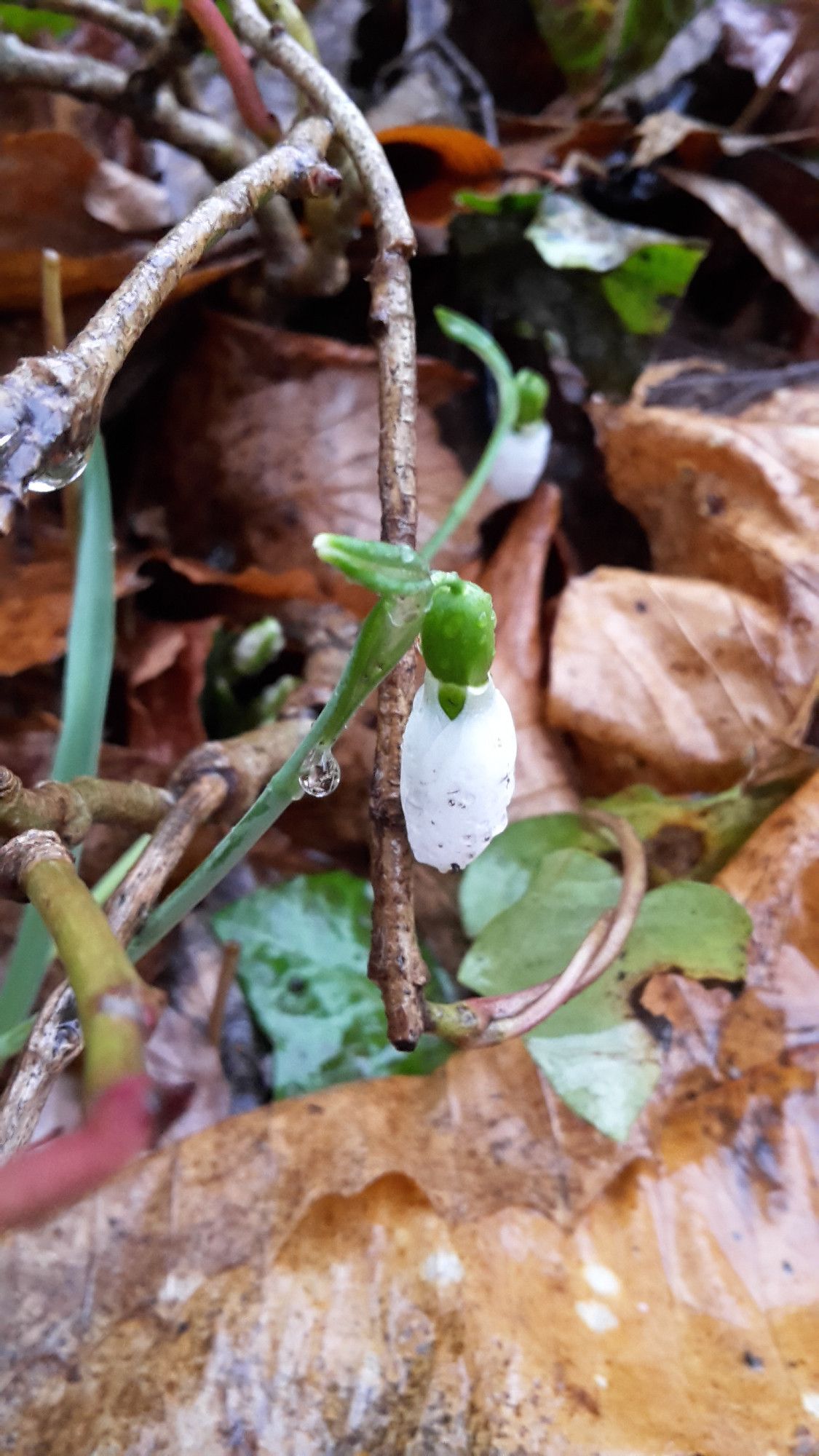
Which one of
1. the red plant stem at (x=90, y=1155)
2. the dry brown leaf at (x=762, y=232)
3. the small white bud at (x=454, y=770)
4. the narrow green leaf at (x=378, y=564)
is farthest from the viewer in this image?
the dry brown leaf at (x=762, y=232)

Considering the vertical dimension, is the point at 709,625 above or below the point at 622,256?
Answer: below

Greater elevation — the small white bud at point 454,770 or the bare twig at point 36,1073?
the small white bud at point 454,770

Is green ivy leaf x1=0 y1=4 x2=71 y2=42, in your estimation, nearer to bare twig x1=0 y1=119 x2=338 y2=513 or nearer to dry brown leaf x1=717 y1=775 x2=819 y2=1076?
bare twig x1=0 y1=119 x2=338 y2=513

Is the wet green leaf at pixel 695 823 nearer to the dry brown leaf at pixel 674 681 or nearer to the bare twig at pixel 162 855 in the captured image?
the dry brown leaf at pixel 674 681

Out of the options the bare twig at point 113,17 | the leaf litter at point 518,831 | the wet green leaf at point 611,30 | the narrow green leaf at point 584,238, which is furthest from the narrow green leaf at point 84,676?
the wet green leaf at point 611,30

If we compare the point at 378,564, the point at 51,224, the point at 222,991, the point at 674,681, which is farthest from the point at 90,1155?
the point at 51,224

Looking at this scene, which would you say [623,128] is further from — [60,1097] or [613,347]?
[60,1097]

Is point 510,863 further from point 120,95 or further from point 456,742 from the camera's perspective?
point 120,95
